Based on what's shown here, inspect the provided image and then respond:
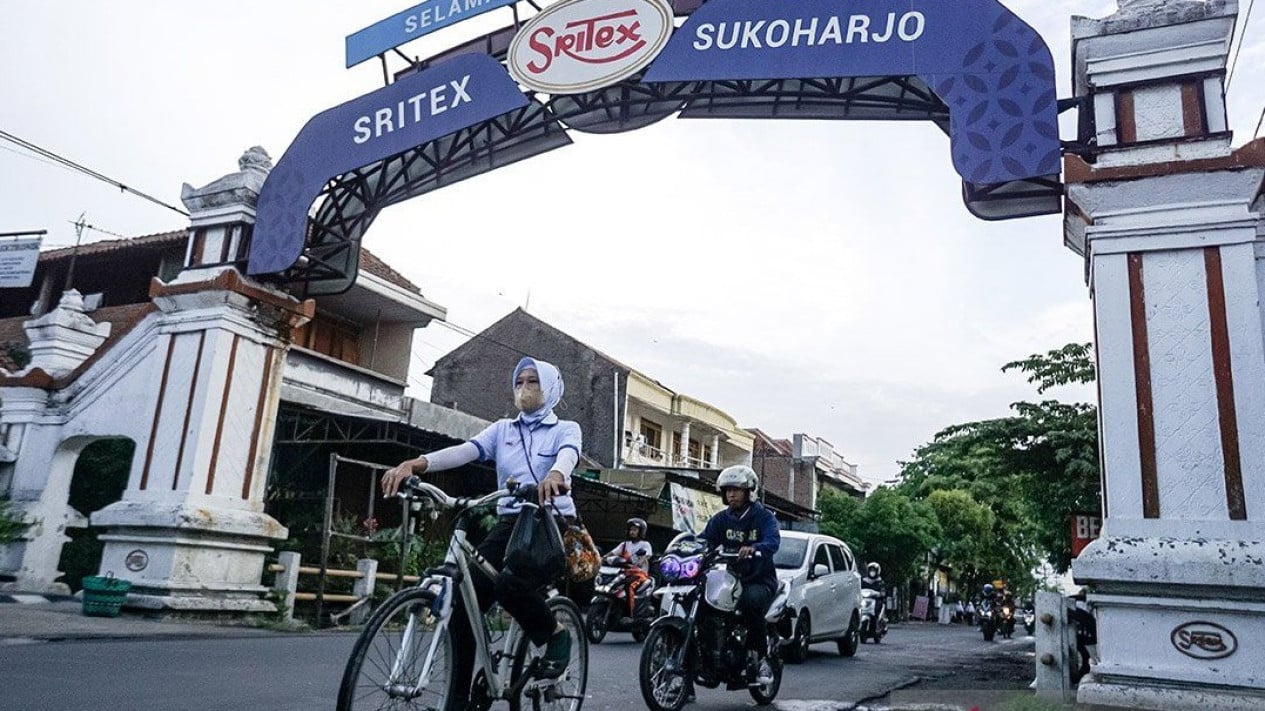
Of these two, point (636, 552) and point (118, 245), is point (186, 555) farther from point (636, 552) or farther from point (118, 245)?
point (118, 245)

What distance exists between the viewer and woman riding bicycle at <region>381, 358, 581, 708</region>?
3.56m

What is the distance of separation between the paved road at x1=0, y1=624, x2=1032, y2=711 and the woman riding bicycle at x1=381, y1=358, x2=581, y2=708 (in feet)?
4.98

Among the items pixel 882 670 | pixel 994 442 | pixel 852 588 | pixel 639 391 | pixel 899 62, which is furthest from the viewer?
pixel 639 391

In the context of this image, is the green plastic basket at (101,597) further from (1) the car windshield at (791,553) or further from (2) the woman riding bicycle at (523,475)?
(1) the car windshield at (791,553)

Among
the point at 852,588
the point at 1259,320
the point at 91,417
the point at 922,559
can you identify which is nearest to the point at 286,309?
the point at 91,417

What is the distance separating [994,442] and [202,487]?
980 cm

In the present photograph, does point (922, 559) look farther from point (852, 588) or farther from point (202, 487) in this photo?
point (202, 487)

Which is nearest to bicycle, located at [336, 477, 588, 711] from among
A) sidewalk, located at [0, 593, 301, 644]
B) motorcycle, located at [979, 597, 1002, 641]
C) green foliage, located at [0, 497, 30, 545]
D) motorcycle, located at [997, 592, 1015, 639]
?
sidewalk, located at [0, 593, 301, 644]

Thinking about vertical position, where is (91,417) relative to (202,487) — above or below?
above

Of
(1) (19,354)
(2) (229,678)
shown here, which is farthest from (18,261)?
(2) (229,678)

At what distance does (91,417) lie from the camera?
1055cm

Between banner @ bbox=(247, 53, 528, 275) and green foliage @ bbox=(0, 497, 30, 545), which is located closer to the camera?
banner @ bbox=(247, 53, 528, 275)

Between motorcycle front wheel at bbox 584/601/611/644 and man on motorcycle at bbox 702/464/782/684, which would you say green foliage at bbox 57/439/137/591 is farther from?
man on motorcycle at bbox 702/464/782/684

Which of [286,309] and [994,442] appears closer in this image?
[286,309]
